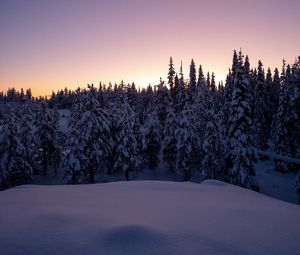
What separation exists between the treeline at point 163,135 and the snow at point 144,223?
2504 centimetres

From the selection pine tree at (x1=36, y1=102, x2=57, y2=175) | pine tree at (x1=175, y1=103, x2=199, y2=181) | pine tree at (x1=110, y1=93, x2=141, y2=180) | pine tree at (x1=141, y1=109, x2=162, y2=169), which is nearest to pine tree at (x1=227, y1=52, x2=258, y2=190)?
pine tree at (x1=175, y1=103, x2=199, y2=181)

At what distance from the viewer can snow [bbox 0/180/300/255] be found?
10.4 ft

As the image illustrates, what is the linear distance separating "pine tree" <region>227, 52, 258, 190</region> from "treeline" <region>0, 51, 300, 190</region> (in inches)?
3.6

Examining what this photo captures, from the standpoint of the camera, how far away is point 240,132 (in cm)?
2914

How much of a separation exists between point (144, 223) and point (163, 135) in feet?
156

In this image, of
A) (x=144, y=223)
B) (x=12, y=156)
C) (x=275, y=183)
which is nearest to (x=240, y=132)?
(x=275, y=183)

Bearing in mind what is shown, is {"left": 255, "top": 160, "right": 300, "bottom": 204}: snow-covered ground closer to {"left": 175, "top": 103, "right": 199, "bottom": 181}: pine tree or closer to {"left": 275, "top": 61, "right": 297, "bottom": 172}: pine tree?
{"left": 275, "top": 61, "right": 297, "bottom": 172}: pine tree

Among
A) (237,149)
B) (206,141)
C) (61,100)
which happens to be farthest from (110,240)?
(61,100)

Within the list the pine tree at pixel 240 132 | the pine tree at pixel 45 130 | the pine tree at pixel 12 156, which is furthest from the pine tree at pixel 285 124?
the pine tree at pixel 12 156

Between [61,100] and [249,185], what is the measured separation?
503 ft

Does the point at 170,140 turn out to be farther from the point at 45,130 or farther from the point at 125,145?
the point at 45,130

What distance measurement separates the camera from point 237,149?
96.0 ft

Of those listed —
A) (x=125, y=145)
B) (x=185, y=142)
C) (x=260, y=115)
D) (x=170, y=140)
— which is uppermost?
(x=260, y=115)

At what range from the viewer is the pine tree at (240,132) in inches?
1133
